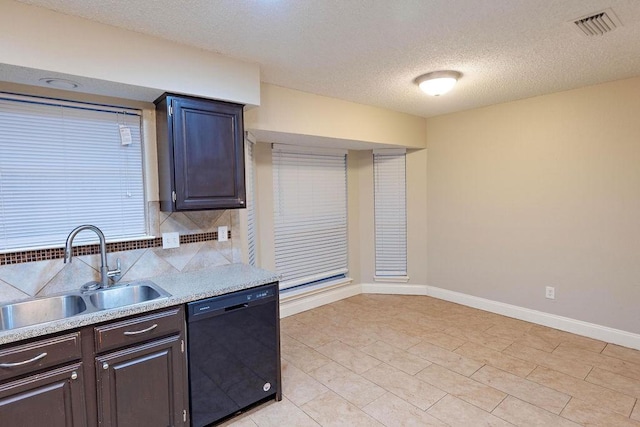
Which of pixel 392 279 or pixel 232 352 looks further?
pixel 392 279

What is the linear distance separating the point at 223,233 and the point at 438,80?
2177mm

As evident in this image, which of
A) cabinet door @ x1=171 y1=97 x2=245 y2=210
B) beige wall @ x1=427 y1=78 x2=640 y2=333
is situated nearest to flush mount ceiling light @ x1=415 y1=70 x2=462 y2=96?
beige wall @ x1=427 y1=78 x2=640 y2=333

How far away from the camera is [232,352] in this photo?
7.27 feet

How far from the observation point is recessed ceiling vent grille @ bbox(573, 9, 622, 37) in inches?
78.7

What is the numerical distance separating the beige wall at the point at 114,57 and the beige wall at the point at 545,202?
2.86 metres

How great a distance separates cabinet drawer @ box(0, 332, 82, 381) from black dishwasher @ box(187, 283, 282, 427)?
0.56m

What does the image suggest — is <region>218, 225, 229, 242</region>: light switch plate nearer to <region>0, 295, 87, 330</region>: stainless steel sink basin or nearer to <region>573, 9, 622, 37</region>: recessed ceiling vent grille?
<region>0, 295, 87, 330</region>: stainless steel sink basin

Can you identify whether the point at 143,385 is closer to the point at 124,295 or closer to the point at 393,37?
the point at 124,295

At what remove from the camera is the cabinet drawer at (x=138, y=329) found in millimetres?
1784

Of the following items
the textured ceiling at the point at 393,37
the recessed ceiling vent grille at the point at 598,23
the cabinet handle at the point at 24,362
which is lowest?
the cabinet handle at the point at 24,362

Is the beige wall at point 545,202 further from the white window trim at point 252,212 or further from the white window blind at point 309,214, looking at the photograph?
the white window trim at point 252,212

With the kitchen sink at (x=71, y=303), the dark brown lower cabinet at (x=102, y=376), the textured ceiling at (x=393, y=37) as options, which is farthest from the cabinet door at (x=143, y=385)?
the textured ceiling at (x=393, y=37)

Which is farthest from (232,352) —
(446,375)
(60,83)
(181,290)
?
(60,83)

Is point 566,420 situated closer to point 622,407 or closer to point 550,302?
point 622,407
